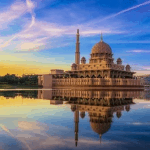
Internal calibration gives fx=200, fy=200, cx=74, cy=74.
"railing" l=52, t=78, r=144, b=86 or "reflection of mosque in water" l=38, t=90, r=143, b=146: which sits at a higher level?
"railing" l=52, t=78, r=144, b=86

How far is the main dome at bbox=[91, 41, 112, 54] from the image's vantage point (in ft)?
238

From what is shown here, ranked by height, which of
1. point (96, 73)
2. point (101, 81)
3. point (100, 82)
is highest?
point (96, 73)

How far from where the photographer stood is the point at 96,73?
2675 inches

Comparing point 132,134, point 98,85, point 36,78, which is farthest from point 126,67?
point 132,134

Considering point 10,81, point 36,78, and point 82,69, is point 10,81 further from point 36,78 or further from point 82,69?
point 82,69

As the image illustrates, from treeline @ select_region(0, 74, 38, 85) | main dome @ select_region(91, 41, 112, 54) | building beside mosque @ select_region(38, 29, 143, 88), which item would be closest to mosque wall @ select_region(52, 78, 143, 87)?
building beside mosque @ select_region(38, 29, 143, 88)

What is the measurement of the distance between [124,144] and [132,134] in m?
1.07

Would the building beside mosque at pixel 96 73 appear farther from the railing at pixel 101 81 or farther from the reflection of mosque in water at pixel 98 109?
the reflection of mosque in water at pixel 98 109

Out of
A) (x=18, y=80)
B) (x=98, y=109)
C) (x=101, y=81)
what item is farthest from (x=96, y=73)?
(x=98, y=109)

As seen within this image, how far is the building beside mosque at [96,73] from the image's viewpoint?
2429 inches

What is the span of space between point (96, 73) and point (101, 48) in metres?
10.7

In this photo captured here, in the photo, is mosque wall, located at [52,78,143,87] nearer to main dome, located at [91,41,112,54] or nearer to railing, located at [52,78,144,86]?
railing, located at [52,78,144,86]

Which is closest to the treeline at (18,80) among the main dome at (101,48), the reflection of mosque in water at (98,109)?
the main dome at (101,48)

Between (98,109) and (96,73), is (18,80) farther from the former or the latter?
A: (98,109)
